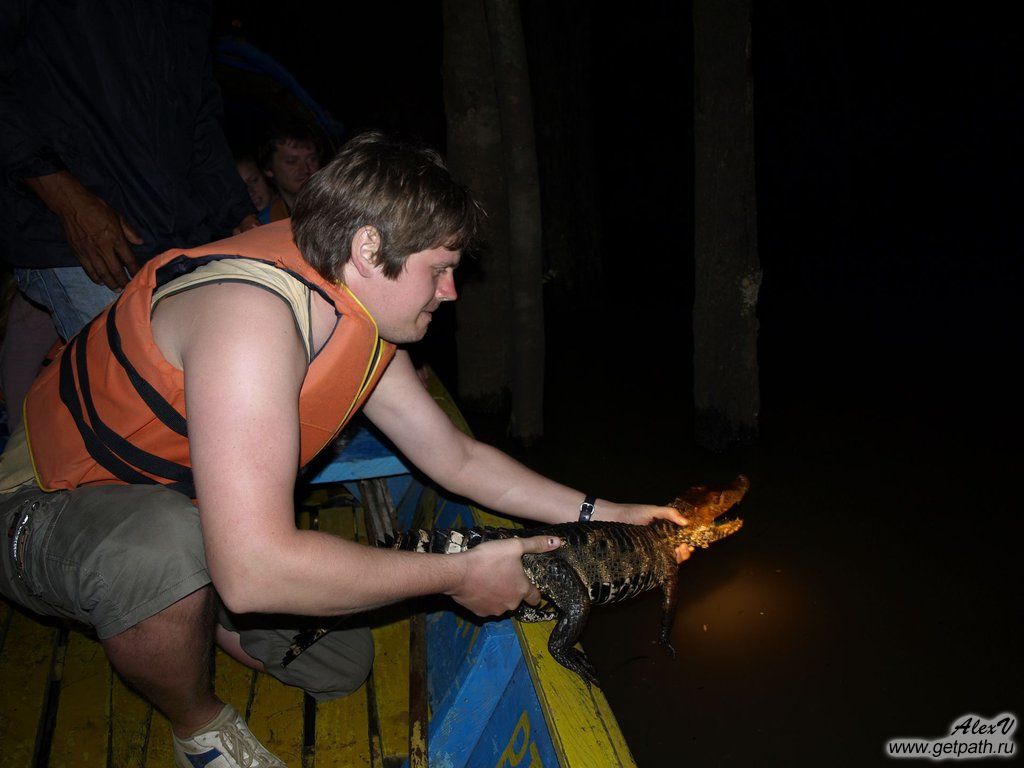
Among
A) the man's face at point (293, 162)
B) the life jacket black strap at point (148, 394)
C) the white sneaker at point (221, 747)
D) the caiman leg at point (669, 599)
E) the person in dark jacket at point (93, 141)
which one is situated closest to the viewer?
the life jacket black strap at point (148, 394)

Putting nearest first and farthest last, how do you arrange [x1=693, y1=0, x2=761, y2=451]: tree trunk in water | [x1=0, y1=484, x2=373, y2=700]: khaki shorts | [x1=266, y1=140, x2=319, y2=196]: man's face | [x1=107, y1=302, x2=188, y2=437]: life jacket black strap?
[x1=107, y1=302, x2=188, y2=437]: life jacket black strap, [x1=0, y1=484, x2=373, y2=700]: khaki shorts, [x1=693, y1=0, x2=761, y2=451]: tree trunk in water, [x1=266, y1=140, x2=319, y2=196]: man's face

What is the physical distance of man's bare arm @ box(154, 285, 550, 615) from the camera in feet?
4.88

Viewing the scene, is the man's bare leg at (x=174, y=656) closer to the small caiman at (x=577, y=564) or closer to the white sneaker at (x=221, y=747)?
the white sneaker at (x=221, y=747)

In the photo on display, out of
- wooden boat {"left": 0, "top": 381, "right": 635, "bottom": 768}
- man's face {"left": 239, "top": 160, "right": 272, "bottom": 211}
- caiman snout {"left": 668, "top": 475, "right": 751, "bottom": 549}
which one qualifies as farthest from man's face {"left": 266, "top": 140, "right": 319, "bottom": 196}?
caiman snout {"left": 668, "top": 475, "right": 751, "bottom": 549}

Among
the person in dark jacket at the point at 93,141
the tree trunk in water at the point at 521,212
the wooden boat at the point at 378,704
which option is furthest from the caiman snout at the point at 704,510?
the person in dark jacket at the point at 93,141

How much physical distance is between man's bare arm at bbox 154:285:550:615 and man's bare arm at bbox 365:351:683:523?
Result: 670 millimetres

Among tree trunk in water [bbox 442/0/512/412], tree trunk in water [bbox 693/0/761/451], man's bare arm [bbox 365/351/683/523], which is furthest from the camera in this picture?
tree trunk in water [bbox 442/0/512/412]

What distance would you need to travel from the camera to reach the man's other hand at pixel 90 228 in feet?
8.11

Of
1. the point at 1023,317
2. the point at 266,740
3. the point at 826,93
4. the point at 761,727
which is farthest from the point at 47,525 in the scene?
the point at 826,93

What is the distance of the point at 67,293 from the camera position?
2664mm

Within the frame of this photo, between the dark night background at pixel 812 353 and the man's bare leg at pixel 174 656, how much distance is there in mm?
1837

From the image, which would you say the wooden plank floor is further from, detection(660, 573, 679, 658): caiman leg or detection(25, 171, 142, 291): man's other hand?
detection(25, 171, 142, 291): man's other hand

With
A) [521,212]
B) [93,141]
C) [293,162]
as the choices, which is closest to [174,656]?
[93,141]

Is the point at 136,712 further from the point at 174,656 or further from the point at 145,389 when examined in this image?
the point at 145,389
